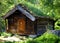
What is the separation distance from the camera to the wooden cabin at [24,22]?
28548mm

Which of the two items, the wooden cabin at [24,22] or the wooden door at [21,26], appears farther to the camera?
the wooden door at [21,26]

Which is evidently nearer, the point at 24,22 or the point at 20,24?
the point at 24,22

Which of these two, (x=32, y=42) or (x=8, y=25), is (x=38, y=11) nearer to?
(x=8, y=25)

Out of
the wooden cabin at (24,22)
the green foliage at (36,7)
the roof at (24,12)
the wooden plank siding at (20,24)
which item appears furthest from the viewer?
the green foliage at (36,7)

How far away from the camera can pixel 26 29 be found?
95.1 feet

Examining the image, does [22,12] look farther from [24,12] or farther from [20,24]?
[20,24]

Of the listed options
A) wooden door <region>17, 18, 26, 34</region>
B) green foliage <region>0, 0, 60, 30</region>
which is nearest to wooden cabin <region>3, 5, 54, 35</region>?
wooden door <region>17, 18, 26, 34</region>

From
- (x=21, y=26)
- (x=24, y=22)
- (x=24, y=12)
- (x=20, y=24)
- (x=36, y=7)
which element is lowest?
(x=21, y=26)

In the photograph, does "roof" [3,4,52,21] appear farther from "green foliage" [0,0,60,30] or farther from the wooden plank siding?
"green foliage" [0,0,60,30]

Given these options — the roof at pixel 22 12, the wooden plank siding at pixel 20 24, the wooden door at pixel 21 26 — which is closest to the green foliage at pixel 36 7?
the roof at pixel 22 12

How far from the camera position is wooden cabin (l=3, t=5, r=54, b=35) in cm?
2855

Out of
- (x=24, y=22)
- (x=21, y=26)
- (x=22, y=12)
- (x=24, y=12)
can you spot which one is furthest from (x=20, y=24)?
(x=24, y=12)

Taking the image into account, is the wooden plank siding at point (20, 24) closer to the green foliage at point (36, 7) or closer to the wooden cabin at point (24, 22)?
the wooden cabin at point (24, 22)

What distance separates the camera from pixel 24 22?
29062 mm
